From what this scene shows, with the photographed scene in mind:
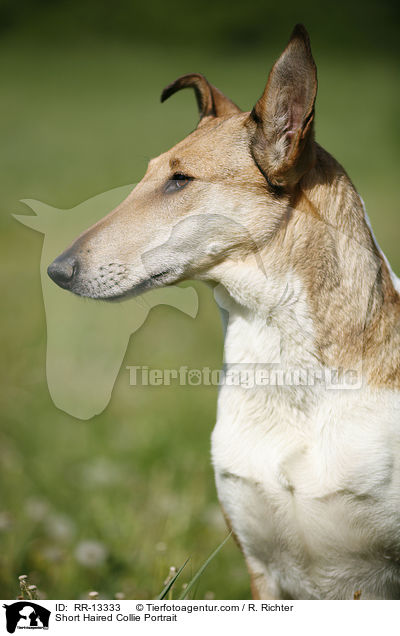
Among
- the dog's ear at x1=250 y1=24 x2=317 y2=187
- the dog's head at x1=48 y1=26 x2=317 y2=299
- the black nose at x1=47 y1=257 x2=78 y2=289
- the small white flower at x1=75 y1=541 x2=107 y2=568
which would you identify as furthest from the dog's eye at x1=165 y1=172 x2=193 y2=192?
the small white flower at x1=75 y1=541 x2=107 y2=568

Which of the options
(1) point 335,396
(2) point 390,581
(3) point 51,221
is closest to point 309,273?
(1) point 335,396

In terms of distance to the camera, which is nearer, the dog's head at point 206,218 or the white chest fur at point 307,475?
the white chest fur at point 307,475

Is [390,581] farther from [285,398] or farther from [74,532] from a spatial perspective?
[74,532]

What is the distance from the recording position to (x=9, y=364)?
3.80m

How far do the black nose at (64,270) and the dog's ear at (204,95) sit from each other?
0.67 meters

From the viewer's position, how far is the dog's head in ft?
5.23

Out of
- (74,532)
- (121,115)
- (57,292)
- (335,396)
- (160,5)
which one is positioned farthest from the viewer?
Answer: (121,115)

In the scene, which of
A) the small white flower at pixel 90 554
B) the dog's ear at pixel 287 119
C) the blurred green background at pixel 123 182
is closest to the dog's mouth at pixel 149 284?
the dog's ear at pixel 287 119

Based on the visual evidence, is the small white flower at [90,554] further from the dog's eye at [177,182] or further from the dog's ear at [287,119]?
the dog's ear at [287,119]

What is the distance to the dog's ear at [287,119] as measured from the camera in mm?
1479

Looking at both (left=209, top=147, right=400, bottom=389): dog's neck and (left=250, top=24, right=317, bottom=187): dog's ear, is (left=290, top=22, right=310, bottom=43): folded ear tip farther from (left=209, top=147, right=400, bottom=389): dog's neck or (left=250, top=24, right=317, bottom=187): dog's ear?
(left=209, top=147, right=400, bottom=389): dog's neck

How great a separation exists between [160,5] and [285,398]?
2020mm
